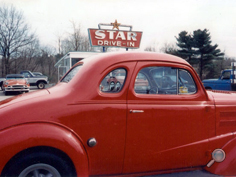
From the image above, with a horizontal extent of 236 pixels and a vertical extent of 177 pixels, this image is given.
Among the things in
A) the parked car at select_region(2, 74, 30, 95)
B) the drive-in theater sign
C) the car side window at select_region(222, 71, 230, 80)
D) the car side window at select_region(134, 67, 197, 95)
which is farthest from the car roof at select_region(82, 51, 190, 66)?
the parked car at select_region(2, 74, 30, 95)

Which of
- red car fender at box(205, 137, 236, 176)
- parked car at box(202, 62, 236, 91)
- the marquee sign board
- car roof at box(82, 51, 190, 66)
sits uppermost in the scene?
the marquee sign board

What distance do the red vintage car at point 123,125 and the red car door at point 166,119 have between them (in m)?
0.01

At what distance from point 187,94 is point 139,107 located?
0.74 metres

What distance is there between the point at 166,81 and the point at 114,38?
1538 centimetres

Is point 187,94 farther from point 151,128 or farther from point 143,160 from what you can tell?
point 143,160

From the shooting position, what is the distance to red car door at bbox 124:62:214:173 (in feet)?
8.25

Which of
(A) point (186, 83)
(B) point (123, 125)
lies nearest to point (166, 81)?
(A) point (186, 83)

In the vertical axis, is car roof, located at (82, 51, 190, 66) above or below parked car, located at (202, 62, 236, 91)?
above

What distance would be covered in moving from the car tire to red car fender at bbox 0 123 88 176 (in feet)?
0.28

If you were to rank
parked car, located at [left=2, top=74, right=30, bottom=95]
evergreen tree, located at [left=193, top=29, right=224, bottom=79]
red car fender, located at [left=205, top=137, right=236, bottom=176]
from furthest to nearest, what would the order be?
evergreen tree, located at [left=193, top=29, right=224, bottom=79]
parked car, located at [left=2, top=74, right=30, bottom=95]
red car fender, located at [left=205, top=137, right=236, bottom=176]

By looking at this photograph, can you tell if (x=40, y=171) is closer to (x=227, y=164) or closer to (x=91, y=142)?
(x=91, y=142)

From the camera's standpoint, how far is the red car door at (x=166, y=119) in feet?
8.25

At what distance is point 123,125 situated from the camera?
2.44 metres

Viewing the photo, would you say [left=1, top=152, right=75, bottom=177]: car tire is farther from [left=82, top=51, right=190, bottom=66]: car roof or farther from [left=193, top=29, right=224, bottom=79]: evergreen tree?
[left=193, top=29, right=224, bottom=79]: evergreen tree
